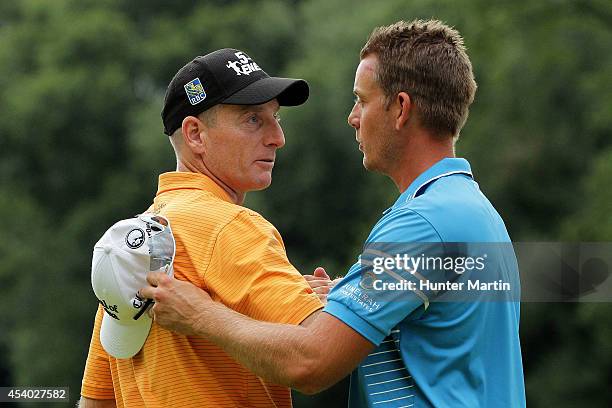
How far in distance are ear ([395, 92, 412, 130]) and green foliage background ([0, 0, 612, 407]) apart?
19.8 m

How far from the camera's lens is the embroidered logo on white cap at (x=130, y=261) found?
3627mm

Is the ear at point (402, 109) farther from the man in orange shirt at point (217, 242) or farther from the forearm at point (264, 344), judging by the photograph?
the forearm at point (264, 344)

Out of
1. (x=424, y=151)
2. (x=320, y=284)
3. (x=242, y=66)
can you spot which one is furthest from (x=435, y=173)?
(x=242, y=66)

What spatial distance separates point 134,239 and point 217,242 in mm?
244

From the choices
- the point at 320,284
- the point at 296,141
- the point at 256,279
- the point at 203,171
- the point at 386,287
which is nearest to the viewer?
the point at 386,287

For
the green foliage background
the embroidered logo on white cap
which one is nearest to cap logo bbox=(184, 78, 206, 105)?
the embroidered logo on white cap

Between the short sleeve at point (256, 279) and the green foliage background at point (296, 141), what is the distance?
20.0 metres

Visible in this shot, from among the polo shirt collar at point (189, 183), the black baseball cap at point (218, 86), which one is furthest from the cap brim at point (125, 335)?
the black baseball cap at point (218, 86)

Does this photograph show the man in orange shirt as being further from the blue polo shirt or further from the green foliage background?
the green foliage background

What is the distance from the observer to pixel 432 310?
11.6 feet

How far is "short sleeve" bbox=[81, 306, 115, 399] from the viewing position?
414 centimetres

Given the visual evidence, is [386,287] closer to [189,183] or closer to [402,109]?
[402,109]

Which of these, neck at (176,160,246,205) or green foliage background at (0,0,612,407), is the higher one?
neck at (176,160,246,205)

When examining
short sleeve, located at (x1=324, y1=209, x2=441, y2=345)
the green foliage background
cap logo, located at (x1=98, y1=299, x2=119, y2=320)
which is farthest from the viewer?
the green foliage background
